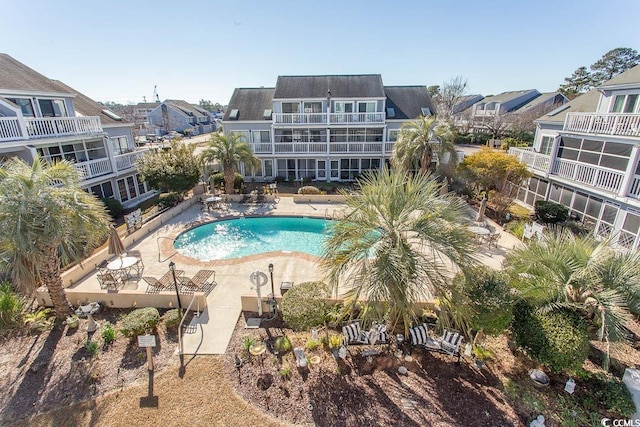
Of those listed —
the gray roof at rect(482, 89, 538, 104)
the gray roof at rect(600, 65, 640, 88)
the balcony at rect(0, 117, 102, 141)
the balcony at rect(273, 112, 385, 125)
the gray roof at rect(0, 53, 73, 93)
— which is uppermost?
the gray roof at rect(482, 89, 538, 104)

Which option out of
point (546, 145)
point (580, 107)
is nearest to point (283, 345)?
point (546, 145)

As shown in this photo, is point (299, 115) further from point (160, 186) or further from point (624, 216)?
point (624, 216)

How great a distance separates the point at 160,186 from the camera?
19938 mm

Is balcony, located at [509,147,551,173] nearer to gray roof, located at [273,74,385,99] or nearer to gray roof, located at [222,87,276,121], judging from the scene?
gray roof, located at [273,74,385,99]

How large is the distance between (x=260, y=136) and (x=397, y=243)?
946 inches

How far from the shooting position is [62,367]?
808 cm

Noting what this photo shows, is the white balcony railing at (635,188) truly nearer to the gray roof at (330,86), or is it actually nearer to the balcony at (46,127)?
the gray roof at (330,86)

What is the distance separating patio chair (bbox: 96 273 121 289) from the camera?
36.8 ft

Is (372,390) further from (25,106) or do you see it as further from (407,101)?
(407,101)

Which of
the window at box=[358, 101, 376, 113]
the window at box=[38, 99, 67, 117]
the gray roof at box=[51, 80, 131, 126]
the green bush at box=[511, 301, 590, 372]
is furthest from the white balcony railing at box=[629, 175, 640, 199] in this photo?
the window at box=[38, 99, 67, 117]

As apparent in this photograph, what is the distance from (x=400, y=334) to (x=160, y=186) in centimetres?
1808

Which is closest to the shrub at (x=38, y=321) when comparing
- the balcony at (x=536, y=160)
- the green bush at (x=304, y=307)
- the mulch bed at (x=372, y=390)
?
the mulch bed at (x=372, y=390)

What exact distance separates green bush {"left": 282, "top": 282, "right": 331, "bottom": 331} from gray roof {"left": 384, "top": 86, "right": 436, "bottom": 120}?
22336mm

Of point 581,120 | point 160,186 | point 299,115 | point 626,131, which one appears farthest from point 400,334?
point 299,115
